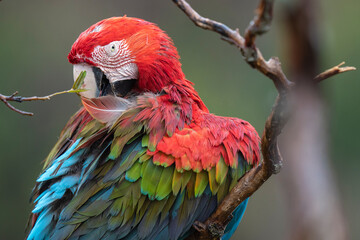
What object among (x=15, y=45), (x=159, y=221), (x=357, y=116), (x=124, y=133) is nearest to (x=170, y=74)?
(x=124, y=133)

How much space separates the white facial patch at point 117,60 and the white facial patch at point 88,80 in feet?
0.14

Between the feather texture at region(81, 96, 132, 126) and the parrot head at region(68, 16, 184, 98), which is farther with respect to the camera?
the parrot head at region(68, 16, 184, 98)

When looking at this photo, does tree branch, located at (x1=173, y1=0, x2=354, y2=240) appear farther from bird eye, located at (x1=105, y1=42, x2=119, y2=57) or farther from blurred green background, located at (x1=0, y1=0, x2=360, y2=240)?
blurred green background, located at (x1=0, y1=0, x2=360, y2=240)

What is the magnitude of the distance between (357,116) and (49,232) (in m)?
3.23

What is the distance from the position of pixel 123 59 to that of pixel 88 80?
143 mm

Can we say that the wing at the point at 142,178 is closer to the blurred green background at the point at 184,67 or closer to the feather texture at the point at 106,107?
the feather texture at the point at 106,107

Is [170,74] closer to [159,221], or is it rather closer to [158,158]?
[158,158]

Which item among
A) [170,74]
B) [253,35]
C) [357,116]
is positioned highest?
[253,35]

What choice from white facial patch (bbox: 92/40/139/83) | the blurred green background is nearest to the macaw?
white facial patch (bbox: 92/40/139/83)

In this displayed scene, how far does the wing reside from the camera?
4.81ft

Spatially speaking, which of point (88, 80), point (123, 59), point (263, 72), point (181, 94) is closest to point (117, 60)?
point (123, 59)

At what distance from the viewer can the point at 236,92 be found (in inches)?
180

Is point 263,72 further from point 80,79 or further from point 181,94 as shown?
point 80,79

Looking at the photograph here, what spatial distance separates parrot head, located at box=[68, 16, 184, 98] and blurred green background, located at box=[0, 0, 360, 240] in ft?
8.04
